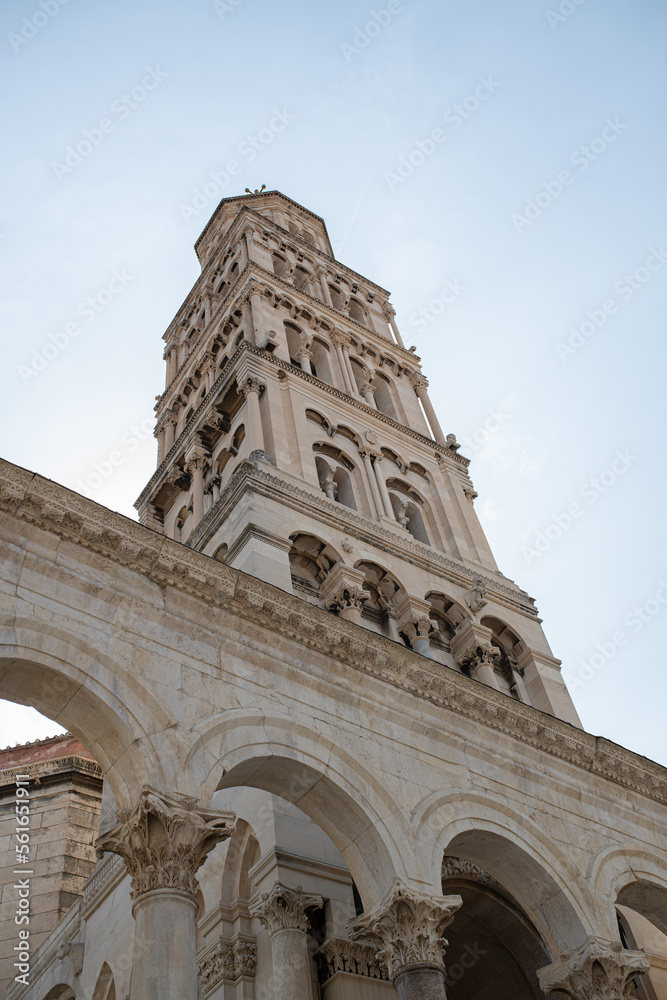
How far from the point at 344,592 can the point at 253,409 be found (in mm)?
6399

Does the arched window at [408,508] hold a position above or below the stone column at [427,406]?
below

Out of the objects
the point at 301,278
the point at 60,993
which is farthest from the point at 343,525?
the point at 301,278

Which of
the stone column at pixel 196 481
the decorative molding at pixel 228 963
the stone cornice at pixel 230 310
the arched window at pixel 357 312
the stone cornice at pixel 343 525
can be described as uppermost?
the arched window at pixel 357 312

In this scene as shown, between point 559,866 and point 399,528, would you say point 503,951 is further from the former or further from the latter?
point 399,528

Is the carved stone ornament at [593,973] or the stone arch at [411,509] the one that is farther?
the stone arch at [411,509]

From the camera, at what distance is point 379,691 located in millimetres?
12297

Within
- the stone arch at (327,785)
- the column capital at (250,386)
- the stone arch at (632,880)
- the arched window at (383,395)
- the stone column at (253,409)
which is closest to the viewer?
the stone arch at (327,785)

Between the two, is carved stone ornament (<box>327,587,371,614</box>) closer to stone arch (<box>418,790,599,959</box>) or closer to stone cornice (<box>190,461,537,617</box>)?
stone cornice (<box>190,461,537,617</box>)

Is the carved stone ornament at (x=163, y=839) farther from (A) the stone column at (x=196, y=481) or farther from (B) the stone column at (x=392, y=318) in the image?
(B) the stone column at (x=392, y=318)

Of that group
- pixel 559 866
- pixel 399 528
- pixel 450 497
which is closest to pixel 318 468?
pixel 399 528

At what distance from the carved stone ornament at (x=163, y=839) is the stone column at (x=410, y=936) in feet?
7.80

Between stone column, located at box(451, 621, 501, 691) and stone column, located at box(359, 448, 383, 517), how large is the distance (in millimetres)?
3650

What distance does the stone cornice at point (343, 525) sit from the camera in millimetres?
18750

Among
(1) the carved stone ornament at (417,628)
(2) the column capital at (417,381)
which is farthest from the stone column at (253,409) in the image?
(2) the column capital at (417,381)
